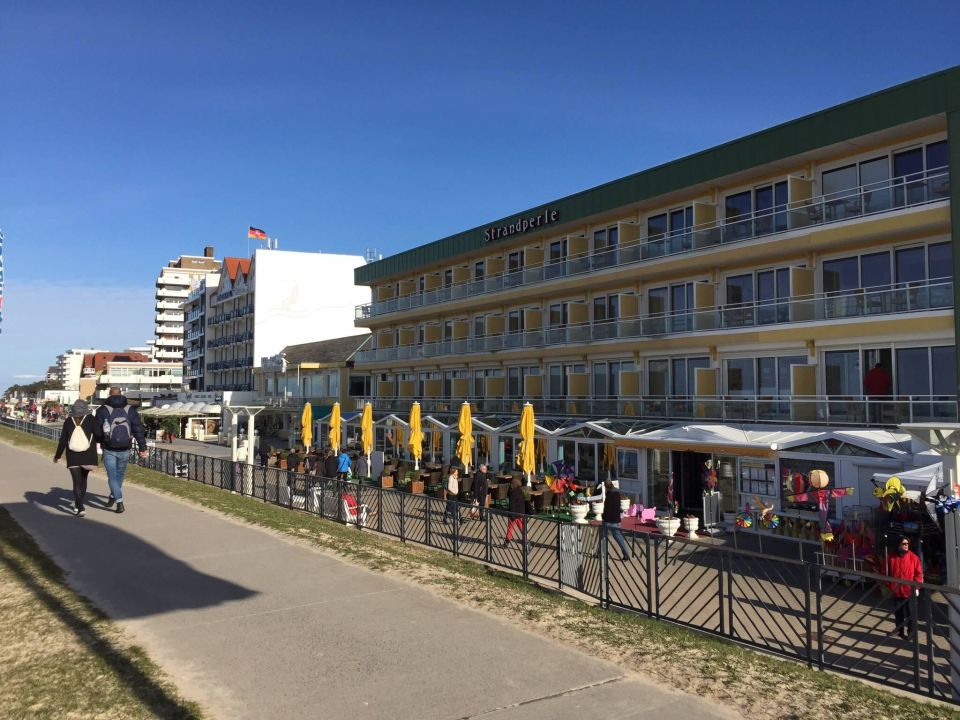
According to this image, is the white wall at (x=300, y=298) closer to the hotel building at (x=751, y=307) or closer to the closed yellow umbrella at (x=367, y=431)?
the hotel building at (x=751, y=307)

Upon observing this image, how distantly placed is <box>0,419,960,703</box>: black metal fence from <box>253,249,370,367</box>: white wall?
49.4m

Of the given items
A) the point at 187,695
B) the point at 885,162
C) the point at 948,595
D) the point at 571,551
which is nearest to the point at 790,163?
the point at 885,162

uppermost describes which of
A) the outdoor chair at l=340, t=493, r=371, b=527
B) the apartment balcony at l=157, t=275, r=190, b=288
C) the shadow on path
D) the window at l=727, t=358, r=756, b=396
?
the apartment balcony at l=157, t=275, r=190, b=288

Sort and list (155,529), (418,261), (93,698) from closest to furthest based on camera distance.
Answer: (93,698) < (155,529) < (418,261)

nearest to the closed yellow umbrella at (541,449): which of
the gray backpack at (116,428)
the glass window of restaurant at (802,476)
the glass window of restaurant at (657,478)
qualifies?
the glass window of restaurant at (657,478)

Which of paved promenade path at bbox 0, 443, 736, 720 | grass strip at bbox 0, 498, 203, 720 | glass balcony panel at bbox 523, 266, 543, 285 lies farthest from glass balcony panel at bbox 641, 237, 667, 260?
grass strip at bbox 0, 498, 203, 720

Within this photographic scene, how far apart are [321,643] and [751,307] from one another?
746 inches

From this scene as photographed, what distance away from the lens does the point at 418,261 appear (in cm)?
4088

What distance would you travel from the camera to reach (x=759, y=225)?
2202 cm

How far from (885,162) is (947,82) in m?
2.51

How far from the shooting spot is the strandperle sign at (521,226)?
3094cm

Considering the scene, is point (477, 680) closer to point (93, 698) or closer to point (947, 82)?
point (93, 698)

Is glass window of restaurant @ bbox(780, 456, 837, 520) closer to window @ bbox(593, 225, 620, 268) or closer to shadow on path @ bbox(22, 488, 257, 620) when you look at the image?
window @ bbox(593, 225, 620, 268)

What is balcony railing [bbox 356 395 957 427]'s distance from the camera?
1792 centimetres
